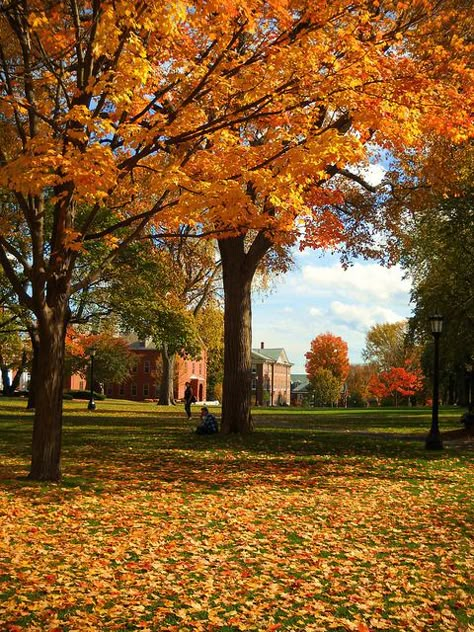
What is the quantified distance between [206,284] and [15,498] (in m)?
40.1

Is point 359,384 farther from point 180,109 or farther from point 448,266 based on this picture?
point 180,109

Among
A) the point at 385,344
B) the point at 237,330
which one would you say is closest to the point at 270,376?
the point at 385,344

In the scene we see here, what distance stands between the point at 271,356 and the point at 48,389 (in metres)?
119

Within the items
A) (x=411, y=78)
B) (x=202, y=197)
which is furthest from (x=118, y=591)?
(x=411, y=78)

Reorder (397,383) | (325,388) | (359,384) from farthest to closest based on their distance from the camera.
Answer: (359,384) → (325,388) → (397,383)

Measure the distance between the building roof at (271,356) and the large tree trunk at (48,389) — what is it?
358 feet

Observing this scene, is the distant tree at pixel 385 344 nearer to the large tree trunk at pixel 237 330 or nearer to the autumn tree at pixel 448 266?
the autumn tree at pixel 448 266

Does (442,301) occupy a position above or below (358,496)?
above

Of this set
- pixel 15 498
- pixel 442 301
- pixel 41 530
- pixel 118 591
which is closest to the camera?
pixel 118 591

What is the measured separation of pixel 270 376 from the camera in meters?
125

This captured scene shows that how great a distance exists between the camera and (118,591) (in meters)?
6.00

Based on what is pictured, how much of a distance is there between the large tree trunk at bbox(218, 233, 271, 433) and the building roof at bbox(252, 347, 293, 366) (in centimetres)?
9997

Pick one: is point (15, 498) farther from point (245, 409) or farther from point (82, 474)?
point (245, 409)

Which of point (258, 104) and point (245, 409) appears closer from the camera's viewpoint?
point (258, 104)
